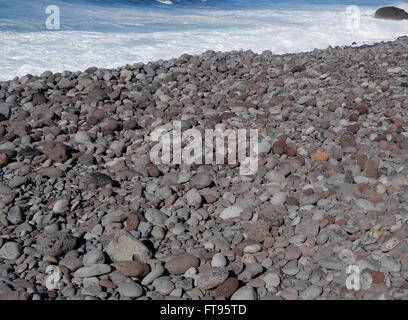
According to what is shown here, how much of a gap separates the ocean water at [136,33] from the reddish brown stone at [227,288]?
17.7ft

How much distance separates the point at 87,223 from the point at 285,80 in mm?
3393

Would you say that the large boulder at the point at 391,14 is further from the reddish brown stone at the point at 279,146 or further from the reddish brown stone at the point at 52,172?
the reddish brown stone at the point at 52,172

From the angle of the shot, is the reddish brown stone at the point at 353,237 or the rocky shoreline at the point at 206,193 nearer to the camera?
the rocky shoreline at the point at 206,193

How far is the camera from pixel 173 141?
13.0 ft

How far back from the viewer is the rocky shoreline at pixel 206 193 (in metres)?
2.35

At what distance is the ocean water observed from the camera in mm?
8016

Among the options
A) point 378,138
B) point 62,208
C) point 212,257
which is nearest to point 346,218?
point 212,257

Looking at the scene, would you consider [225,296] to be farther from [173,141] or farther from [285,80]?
[285,80]

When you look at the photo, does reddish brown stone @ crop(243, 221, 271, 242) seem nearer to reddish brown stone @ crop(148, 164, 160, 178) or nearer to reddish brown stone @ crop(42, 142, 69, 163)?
reddish brown stone @ crop(148, 164, 160, 178)

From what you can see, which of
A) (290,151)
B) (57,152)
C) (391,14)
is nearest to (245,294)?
(290,151)

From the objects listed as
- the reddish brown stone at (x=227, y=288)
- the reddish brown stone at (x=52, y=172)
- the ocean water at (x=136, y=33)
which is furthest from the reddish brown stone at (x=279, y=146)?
the ocean water at (x=136, y=33)

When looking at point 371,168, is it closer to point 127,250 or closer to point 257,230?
point 257,230

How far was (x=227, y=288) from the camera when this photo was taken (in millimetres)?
2271

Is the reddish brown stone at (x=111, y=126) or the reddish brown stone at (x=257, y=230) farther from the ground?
the reddish brown stone at (x=111, y=126)
